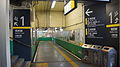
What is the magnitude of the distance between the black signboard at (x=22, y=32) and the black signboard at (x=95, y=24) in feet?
9.30

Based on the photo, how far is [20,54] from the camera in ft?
21.8

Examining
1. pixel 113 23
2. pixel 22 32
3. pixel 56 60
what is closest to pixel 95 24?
pixel 113 23

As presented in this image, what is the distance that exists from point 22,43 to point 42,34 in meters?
16.4

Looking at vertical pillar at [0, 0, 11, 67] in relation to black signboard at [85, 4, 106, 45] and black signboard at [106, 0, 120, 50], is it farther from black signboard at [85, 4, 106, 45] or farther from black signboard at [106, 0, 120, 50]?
black signboard at [85, 4, 106, 45]

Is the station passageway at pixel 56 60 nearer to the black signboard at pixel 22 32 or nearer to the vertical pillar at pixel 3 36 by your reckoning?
the black signboard at pixel 22 32

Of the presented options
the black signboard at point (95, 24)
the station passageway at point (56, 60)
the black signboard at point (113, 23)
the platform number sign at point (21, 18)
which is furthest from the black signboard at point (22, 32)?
the black signboard at point (113, 23)

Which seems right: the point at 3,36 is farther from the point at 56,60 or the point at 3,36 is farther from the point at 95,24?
the point at 56,60

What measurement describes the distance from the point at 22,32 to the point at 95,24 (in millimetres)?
3435

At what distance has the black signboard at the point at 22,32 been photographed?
6.50 m

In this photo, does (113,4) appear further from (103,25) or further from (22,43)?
(22,43)

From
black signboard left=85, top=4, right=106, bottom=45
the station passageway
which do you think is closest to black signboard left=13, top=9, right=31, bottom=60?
the station passageway

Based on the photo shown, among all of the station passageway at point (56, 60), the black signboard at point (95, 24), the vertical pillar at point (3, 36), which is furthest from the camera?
the station passageway at point (56, 60)

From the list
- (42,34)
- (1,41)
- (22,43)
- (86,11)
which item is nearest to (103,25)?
(86,11)

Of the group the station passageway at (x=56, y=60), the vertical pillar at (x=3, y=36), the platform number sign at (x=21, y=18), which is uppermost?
the platform number sign at (x=21, y=18)
